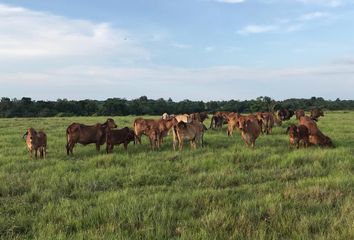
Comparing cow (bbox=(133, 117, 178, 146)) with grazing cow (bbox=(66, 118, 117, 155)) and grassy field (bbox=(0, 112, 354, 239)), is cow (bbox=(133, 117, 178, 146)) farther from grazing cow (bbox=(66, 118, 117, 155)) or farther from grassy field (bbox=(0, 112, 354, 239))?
grassy field (bbox=(0, 112, 354, 239))

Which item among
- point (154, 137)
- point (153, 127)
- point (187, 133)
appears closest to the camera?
point (187, 133)

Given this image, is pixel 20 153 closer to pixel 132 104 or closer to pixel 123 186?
pixel 123 186

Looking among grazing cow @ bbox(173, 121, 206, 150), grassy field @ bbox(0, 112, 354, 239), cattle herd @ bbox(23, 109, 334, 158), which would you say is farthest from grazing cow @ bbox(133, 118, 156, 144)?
grassy field @ bbox(0, 112, 354, 239)

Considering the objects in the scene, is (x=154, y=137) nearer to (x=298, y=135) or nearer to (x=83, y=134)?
(x=83, y=134)

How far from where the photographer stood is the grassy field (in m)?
5.77

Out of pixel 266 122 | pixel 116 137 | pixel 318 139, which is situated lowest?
pixel 318 139

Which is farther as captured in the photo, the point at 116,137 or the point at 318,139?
the point at 318,139

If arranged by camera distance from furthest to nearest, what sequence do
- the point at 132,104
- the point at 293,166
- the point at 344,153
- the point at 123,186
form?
the point at 132,104 < the point at 344,153 < the point at 293,166 < the point at 123,186

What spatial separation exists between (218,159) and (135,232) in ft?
18.6

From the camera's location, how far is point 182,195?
7.39 m

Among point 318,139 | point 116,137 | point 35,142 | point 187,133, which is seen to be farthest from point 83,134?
point 318,139

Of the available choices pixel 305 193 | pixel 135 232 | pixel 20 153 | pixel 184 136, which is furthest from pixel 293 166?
pixel 20 153

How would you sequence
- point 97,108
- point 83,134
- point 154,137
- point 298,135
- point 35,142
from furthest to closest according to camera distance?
point 97,108 → point 154,137 → point 298,135 → point 83,134 → point 35,142

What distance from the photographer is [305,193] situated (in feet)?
24.6
